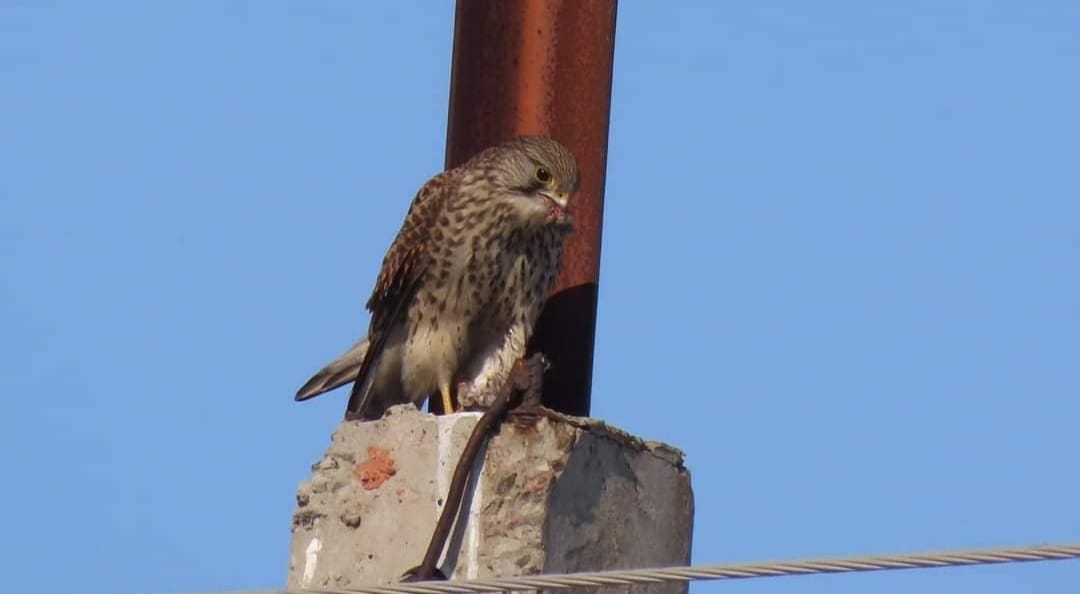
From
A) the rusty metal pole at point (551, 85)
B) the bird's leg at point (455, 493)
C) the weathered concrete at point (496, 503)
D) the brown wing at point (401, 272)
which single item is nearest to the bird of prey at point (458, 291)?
the brown wing at point (401, 272)

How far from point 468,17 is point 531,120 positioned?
35cm

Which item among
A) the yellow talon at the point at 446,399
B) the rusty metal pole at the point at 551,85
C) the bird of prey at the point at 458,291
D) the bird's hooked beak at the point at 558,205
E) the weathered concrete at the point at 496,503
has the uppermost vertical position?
the rusty metal pole at the point at 551,85

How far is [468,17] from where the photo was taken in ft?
22.7

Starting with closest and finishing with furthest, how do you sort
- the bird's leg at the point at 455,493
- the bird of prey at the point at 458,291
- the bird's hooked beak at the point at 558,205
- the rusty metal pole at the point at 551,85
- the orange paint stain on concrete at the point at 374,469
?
the bird's leg at the point at 455,493 → the orange paint stain on concrete at the point at 374,469 → the rusty metal pole at the point at 551,85 → the bird's hooked beak at the point at 558,205 → the bird of prey at the point at 458,291

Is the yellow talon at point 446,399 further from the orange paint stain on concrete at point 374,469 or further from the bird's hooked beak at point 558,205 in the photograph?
the orange paint stain on concrete at point 374,469

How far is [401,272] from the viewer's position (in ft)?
24.4

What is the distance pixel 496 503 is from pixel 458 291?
1953 millimetres

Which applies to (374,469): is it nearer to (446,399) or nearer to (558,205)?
(558,205)

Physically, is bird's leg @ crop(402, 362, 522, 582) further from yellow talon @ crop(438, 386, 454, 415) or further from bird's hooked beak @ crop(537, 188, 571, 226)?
yellow talon @ crop(438, 386, 454, 415)

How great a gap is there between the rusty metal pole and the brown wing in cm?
56

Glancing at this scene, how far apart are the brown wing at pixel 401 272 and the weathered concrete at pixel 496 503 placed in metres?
1.60

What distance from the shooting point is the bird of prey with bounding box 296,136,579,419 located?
23.6 feet

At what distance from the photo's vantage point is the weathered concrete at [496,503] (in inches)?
215

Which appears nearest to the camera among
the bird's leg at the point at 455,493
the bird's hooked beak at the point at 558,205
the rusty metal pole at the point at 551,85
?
the bird's leg at the point at 455,493
